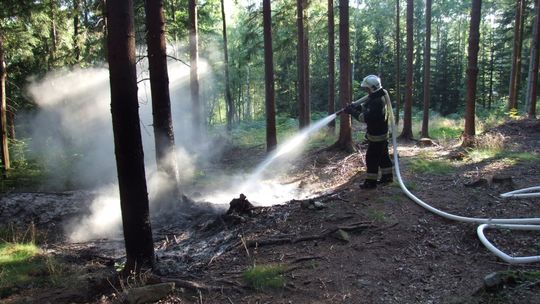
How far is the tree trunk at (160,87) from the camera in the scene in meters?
8.33

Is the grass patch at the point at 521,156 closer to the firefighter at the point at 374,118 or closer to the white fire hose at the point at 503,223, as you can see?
Answer: the white fire hose at the point at 503,223

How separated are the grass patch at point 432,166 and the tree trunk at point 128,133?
6.40 metres

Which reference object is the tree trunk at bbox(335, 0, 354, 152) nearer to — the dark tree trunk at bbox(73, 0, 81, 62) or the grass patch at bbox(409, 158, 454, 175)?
the grass patch at bbox(409, 158, 454, 175)

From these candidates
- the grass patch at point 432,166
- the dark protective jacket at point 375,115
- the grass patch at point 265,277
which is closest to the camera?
the grass patch at point 265,277

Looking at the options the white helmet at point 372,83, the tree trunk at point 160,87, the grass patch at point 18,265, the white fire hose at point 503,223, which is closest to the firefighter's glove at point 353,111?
the white helmet at point 372,83

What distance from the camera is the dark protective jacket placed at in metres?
7.29

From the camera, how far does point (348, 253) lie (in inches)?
209

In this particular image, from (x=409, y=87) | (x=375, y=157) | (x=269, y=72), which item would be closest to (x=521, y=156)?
(x=375, y=157)

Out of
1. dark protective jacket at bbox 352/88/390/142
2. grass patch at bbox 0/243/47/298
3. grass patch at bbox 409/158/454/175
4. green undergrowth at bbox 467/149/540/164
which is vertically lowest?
grass patch at bbox 0/243/47/298

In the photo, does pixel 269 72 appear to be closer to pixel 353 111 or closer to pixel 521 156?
pixel 353 111

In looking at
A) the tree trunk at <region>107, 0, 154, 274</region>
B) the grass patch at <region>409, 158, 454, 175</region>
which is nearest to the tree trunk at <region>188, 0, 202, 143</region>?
the grass patch at <region>409, 158, 454, 175</region>

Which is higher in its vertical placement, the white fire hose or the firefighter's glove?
the firefighter's glove

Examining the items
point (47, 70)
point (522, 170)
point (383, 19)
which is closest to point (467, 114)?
point (522, 170)

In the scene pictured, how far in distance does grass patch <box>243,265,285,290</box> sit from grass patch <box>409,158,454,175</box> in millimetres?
5381
